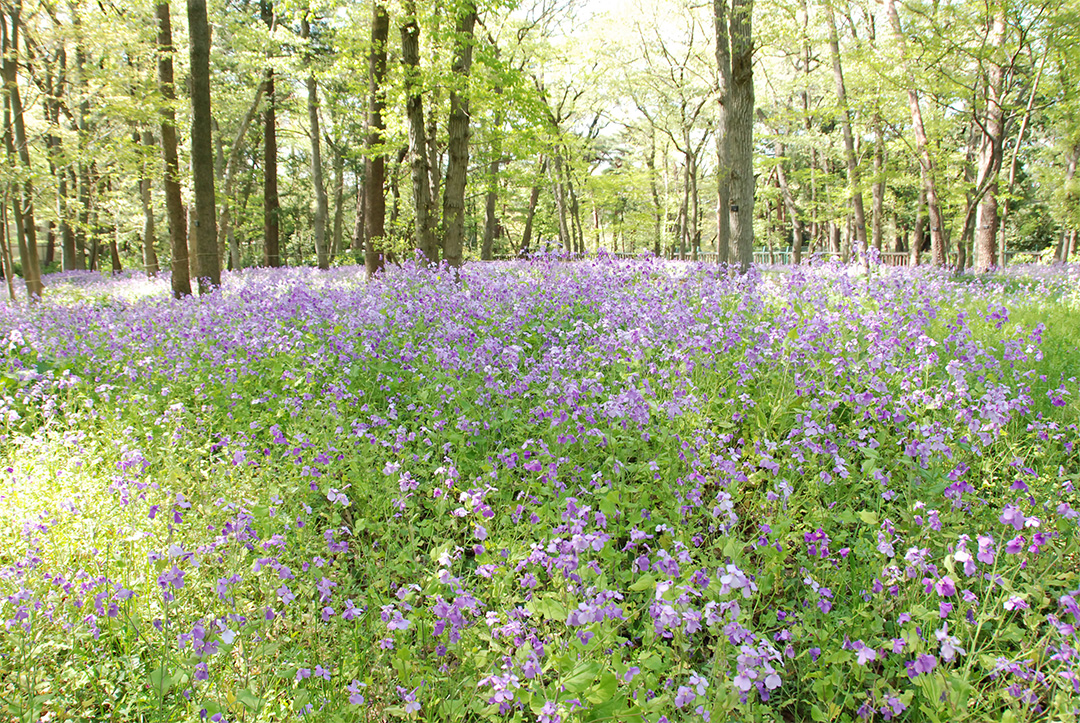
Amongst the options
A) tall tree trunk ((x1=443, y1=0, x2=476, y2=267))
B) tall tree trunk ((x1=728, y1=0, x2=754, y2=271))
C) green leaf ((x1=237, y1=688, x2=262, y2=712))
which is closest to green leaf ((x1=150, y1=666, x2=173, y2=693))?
green leaf ((x1=237, y1=688, x2=262, y2=712))

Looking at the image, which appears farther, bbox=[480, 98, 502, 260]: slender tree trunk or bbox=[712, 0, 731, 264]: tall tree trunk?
bbox=[480, 98, 502, 260]: slender tree trunk

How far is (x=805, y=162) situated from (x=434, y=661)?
4472cm

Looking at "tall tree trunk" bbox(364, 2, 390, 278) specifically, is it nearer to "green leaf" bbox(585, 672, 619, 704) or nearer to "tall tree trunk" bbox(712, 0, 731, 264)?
"tall tree trunk" bbox(712, 0, 731, 264)

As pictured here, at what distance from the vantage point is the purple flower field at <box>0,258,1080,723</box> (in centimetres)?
193

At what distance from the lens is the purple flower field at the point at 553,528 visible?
6.34 feet

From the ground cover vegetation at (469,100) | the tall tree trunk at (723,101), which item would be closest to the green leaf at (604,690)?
the ground cover vegetation at (469,100)

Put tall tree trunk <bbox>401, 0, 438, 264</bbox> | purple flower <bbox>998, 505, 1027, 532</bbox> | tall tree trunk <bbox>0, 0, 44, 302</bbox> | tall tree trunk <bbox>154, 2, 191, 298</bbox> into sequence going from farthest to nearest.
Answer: tall tree trunk <bbox>154, 2, 191, 298</bbox>, tall tree trunk <bbox>401, 0, 438, 264</bbox>, tall tree trunk <bbox>0, 0, 44, 302</bbox>, purple flower <bbox>998, 505, 1027, 532</bbox>

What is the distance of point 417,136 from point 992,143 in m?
12.2

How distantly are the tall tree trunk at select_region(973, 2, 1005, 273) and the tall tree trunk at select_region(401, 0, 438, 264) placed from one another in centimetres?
1086

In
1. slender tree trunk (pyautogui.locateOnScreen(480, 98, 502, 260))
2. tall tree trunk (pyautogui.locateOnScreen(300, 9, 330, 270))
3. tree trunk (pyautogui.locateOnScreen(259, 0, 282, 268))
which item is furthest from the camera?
tree trunk (pyautogui.locateOnScreen(259, 0, 282, 268))

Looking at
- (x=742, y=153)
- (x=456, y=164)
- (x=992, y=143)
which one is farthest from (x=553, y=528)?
(x=992, y=143)

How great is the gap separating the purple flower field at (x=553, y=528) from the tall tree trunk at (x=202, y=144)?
555cm

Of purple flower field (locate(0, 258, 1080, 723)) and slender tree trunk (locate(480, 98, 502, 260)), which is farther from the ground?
slender tree trunk (locate(480, 98, 502, 260))

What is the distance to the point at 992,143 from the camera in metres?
12.5
